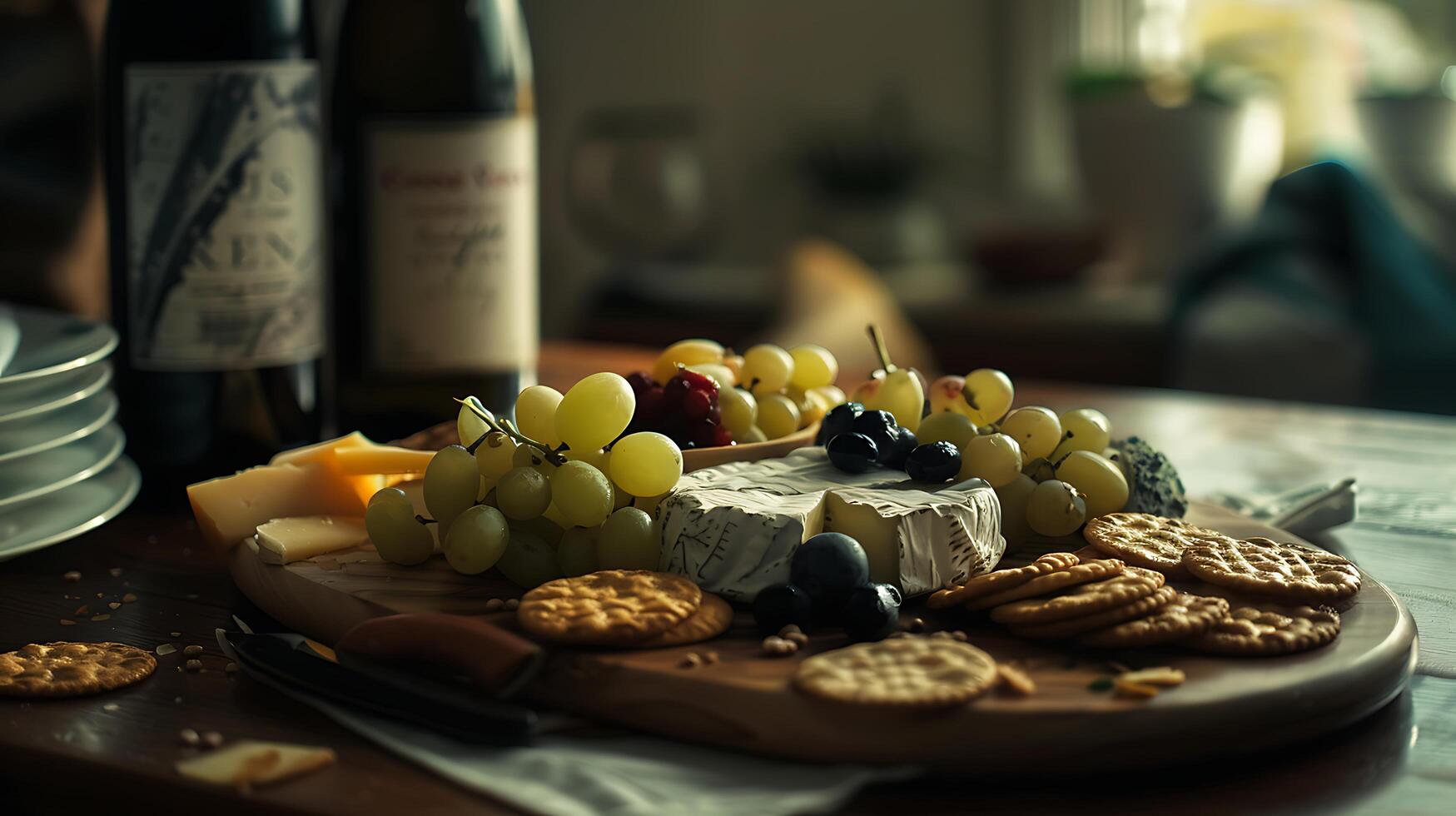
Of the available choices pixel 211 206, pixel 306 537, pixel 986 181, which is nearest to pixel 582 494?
pixel 306 537

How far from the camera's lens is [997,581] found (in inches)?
21.1

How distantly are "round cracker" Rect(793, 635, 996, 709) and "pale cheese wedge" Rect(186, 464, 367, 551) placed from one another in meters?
0.29

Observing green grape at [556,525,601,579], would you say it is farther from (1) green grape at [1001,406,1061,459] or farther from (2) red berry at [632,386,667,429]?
(1) green grape at [1001,406,1061,459]

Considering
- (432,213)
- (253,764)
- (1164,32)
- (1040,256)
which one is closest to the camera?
(253,764)

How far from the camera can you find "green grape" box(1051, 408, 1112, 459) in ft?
2.29

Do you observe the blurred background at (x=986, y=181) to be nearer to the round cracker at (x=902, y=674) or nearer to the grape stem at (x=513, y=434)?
the grape stem at (x=513, y=434)

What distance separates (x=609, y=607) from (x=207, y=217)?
41 centimetres

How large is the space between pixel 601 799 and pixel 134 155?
54cm

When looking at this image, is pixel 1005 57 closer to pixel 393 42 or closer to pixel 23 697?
pixel 393 42

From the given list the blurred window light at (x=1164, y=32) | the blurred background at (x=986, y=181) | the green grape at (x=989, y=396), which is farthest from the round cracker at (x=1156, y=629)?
the blurred window light at (x=1164, y=32)

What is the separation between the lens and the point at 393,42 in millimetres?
962

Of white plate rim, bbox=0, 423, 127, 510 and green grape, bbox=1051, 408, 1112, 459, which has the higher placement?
green grape, bbox=1051, 408, 1112, 459

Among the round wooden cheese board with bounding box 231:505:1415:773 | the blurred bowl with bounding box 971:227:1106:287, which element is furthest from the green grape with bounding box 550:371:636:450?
the blurred bowl with bounding box 971:227:1106:287

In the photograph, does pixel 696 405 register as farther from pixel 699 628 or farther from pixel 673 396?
pixel 699 628
